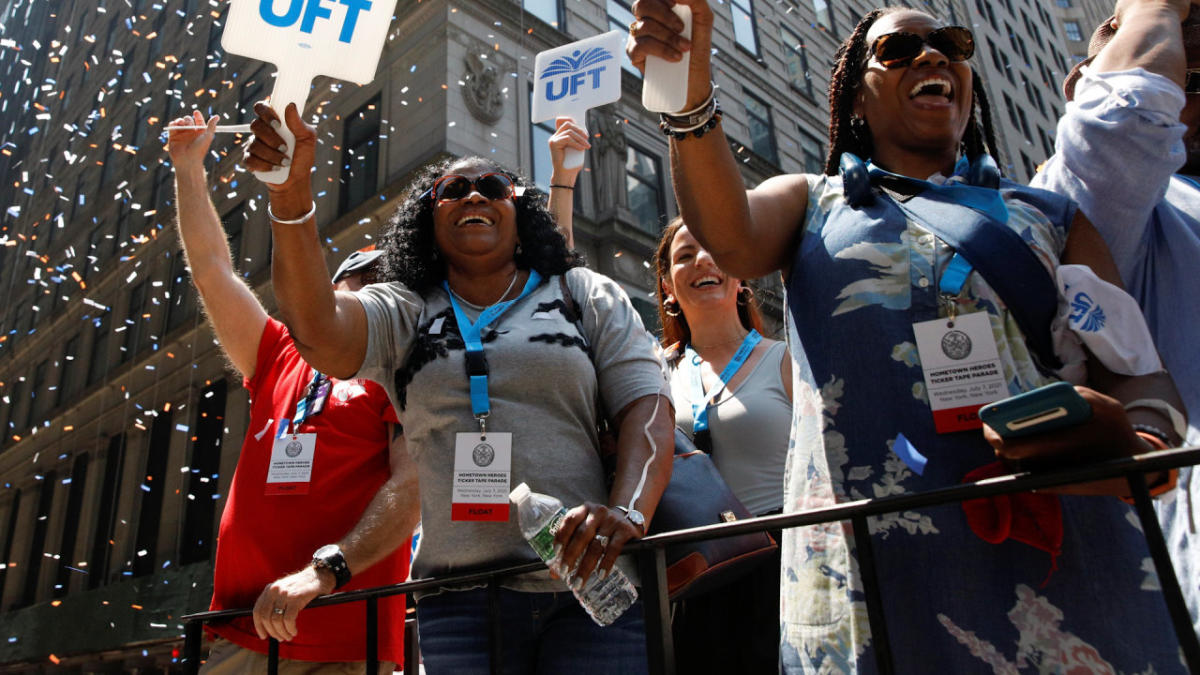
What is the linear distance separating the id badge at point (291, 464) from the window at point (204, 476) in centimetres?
1160

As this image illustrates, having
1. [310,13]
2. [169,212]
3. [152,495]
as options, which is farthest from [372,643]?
[169,212]

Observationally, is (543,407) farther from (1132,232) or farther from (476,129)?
(476,129)

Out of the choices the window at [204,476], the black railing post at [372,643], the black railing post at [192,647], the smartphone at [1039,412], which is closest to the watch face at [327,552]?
the black railing post at [372,643]

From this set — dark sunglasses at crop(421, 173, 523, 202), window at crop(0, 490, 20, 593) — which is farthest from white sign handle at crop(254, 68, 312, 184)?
window at crop(0, 490, 20, 593)

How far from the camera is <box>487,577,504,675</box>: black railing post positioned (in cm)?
170

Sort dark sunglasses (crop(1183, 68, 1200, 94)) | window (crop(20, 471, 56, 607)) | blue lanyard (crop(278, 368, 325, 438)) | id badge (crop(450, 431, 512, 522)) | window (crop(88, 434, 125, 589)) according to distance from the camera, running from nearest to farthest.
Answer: id badge (crop(450, 431, 512, 522)), dark sunglasses (crop(1183, 68, 1200, 94)), blue lanyard (crop(278, 368, 325, 438)), window (crop(88, 434, 125, 589)), window (crop(20, 471, 56, 607))

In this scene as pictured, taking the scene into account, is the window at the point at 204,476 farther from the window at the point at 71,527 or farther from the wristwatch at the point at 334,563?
the wristwatch at the point at 334,563

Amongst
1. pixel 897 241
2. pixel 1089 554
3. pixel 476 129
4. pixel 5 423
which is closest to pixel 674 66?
pixel 897 241

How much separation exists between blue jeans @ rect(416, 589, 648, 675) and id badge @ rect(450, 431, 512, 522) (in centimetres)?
18

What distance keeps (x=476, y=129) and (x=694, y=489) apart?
10.3 metres

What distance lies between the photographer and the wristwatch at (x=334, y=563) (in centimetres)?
219

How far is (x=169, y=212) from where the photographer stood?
17875mm

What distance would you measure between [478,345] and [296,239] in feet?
1.58

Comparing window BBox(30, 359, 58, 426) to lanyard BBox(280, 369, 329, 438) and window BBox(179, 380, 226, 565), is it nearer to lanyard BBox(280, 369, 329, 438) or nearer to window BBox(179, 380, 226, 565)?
window BBox(179, 380, 226, 565)
